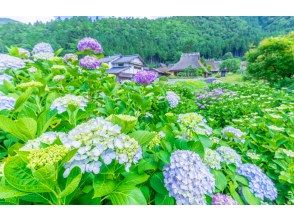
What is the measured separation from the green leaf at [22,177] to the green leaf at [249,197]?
498mm

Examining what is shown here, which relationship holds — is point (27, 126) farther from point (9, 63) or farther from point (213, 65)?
point (213, 65)

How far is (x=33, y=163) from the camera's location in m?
0.42

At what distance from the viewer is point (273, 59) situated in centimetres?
716

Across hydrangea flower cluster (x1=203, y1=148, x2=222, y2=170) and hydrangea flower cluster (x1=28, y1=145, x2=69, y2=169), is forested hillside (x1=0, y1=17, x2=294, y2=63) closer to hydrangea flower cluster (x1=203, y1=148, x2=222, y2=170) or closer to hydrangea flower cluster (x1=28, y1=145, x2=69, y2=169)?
hydrangea flower cluster (x1=203, y1=148, x2=222, y2=170)

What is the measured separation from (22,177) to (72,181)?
71mm

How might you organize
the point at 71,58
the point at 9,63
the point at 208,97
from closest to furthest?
1. the point at 9,63
2. the point at 71,58
3. the point at 208,97

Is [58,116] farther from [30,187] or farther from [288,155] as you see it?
[288,155]

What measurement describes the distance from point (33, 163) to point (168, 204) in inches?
9.6

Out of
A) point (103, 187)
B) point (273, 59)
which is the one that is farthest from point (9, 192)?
point (273, 59)

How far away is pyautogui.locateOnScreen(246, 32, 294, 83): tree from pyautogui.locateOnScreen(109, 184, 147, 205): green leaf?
674 centimetres

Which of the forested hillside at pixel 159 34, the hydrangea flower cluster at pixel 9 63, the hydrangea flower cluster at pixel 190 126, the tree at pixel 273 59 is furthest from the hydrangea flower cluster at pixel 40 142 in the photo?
the tree at pixel 273 59

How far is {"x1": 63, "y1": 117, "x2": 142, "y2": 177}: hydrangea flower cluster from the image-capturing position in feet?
1.52

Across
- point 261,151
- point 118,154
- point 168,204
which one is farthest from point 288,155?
point 118,154

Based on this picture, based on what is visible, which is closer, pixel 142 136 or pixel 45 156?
pixel 45 156
